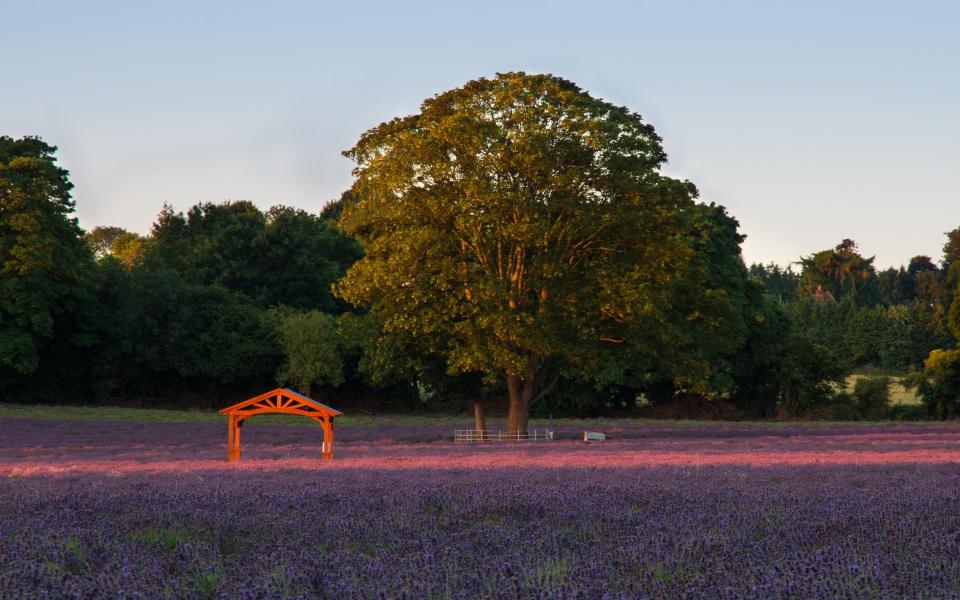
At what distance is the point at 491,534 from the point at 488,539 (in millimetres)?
228

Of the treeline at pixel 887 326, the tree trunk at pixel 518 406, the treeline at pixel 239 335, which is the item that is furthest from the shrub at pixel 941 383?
the tree trunk at pixel 518 406

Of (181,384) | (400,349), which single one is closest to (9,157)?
(181,384)

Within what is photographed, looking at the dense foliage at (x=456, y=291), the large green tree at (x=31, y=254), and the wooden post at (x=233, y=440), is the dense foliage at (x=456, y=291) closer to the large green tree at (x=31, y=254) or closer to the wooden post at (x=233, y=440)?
the large green tree at (x=31, y=254)

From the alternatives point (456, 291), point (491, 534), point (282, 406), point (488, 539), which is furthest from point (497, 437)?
point (488, 539)

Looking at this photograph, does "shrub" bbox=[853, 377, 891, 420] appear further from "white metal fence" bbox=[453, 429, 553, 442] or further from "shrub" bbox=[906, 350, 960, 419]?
"white metal fence" bbox=[453, 429, 553, 442]

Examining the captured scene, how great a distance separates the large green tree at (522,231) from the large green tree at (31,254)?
20612 millimetres

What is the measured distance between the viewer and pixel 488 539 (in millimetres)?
7297

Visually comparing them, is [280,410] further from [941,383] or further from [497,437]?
[941,383]

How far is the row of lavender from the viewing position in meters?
5.43

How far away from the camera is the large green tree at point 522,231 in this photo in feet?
102

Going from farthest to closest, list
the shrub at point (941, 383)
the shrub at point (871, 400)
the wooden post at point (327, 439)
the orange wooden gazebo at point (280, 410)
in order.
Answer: the shrub at point (871, 400), the shrub at point (941, 383), the wooden post at point (327, 439), the orange wooden gazebo at point (280, 410)

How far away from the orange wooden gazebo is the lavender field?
7.24 m

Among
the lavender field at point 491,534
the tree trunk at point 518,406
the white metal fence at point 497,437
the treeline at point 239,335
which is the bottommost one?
the white metal fence at point 497,437

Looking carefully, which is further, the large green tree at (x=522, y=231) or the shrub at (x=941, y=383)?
the shrub at (x=941, y=383)
